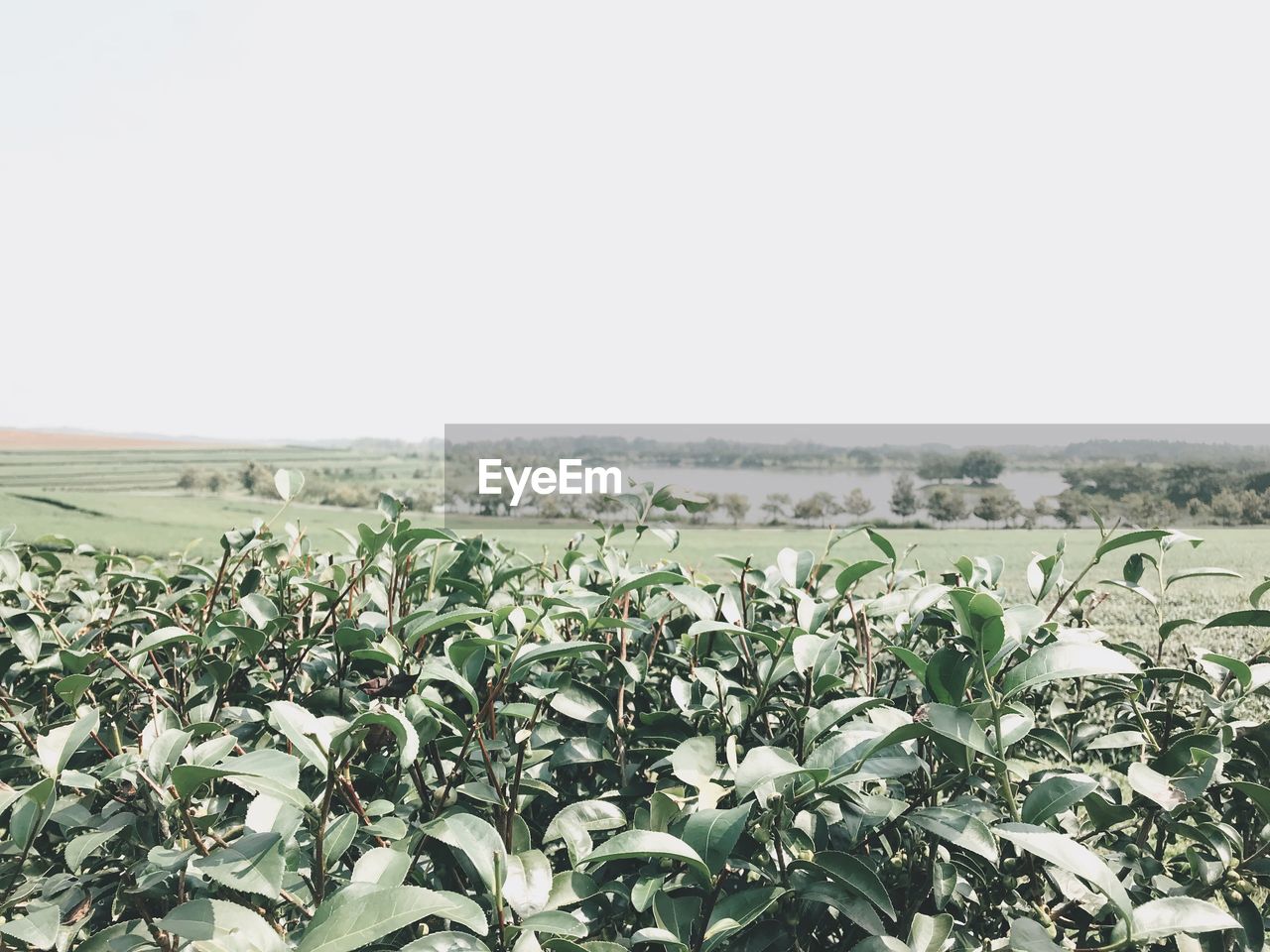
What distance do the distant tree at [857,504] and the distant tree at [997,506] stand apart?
1049mm

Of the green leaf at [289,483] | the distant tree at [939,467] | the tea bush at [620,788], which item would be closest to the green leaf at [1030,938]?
the tea bush at [620,788]

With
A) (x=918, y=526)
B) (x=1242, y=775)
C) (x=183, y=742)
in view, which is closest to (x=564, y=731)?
(x=183, y=742)

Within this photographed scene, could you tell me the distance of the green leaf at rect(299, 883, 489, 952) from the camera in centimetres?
42

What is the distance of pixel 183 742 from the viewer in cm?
57

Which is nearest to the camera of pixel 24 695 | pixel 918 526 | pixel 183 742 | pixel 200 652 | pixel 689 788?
pixel 183 742

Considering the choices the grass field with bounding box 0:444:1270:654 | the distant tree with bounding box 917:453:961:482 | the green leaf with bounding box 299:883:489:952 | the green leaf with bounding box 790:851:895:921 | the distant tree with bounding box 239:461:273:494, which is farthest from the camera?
the distant tree with bounding box 239:461:273:494

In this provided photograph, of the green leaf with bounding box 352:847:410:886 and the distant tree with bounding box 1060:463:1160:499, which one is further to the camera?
the distant tree with bounding box 1060:463:1160:499

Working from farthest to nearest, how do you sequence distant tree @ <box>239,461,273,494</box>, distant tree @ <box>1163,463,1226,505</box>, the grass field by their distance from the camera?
1. distant tree @ <box>239,461,273,494</box>
2. distant tree @ <box>1163,463,1226,505</box>
3. the grass field

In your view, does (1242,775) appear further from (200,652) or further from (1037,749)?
(200,652)

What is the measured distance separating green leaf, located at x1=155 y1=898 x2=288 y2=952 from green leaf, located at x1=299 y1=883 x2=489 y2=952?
0.04m

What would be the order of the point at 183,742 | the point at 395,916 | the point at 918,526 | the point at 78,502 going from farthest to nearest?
the point at 78,502 < the point at 918,526 < the point at 183,742 < the point at 395,916

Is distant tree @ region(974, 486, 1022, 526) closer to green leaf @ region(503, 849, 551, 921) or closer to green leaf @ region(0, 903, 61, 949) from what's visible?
green leaf @ region(503, 849, 551, 921)

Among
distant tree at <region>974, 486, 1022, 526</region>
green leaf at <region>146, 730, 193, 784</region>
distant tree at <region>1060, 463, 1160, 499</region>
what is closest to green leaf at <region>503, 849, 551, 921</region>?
green leaf at <region>146, 730, 193, 784</region>

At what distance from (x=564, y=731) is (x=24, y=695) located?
76cm
